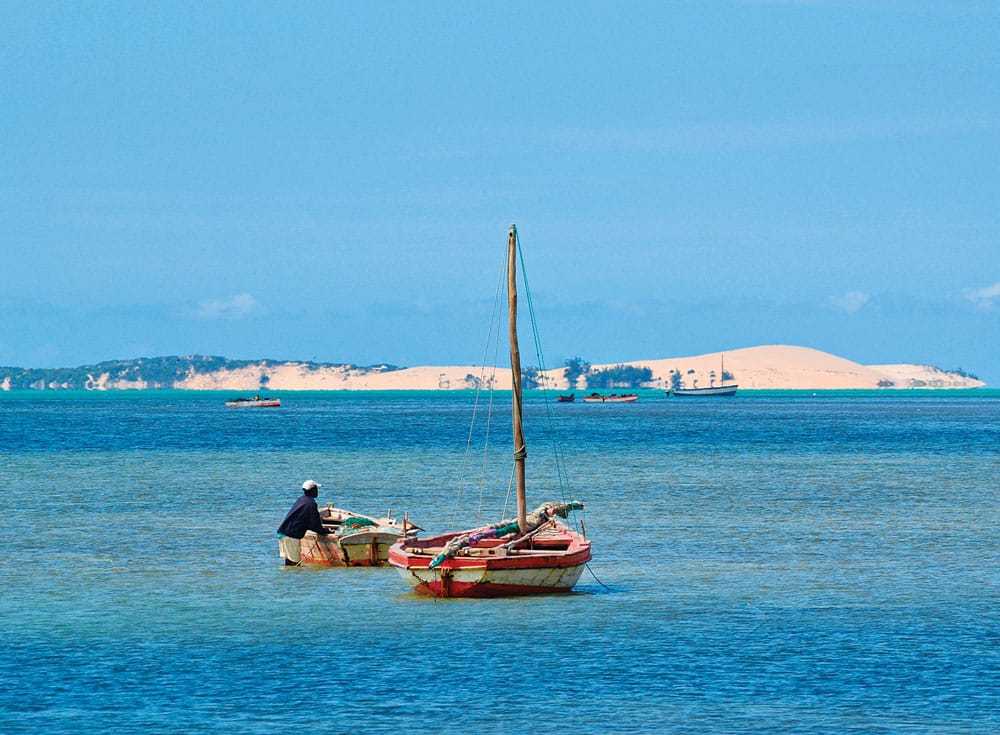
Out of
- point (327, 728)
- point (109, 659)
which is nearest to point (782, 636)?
point (327, 728)

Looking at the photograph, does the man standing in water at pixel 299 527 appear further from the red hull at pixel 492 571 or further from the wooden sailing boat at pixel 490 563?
the red hull at pixel 492 571

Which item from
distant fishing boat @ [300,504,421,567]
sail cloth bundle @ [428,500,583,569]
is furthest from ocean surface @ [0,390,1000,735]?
sail cloth bundle @ [428,500,583,569]

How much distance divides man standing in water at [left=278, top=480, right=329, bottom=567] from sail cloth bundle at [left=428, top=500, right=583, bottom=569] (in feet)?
19.7

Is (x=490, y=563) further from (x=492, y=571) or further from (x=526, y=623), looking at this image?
(x=526, y=623)

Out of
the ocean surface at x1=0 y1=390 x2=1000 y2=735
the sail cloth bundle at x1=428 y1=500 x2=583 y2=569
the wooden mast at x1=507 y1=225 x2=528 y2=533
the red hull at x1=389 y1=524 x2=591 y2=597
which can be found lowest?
the ocean surface at x1=0 y1=390 x2=1000 y2=735

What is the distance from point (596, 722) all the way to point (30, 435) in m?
137

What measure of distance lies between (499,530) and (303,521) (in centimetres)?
690

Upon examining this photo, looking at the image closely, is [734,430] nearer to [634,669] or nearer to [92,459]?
[92,459]

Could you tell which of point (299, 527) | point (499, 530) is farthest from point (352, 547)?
point (499, 530)

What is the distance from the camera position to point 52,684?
84.6ft

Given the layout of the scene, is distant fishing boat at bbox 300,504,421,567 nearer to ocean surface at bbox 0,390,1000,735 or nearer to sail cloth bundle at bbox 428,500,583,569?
ocean surface at bbox 0,390,1000,735

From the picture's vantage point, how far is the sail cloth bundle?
3531cm

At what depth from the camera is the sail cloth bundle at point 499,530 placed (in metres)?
35.3

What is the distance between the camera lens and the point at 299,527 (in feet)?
138
